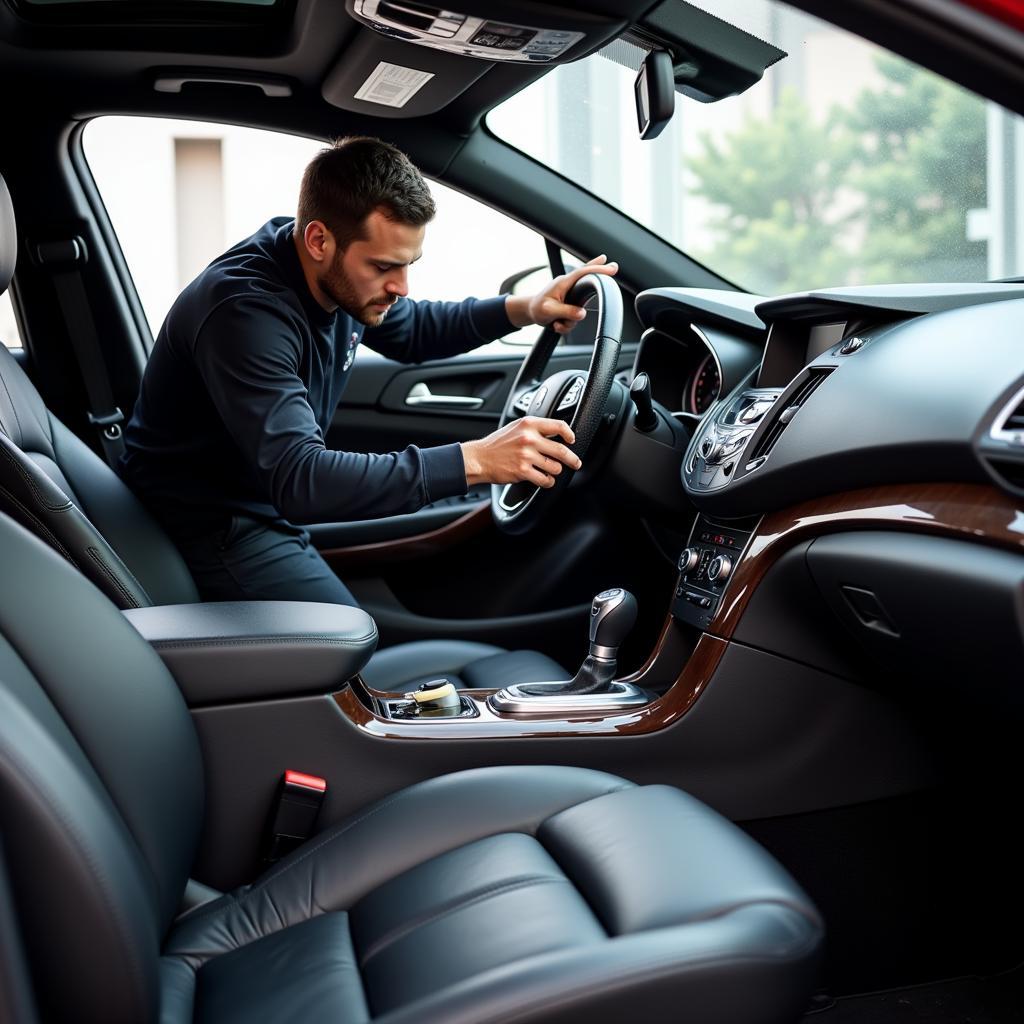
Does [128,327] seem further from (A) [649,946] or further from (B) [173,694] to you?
(A) [649,946]

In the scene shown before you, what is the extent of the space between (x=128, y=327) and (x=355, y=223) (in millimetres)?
954

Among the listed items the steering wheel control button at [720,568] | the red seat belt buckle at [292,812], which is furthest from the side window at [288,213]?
the red seat belt buckle at [292,812]

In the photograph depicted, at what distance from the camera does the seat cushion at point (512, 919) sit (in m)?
0.84

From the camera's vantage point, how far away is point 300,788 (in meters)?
1.38

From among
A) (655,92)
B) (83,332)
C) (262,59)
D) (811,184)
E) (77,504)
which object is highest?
(811,184)

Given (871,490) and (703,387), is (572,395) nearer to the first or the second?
(703,387)

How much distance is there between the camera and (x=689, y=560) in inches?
69.2

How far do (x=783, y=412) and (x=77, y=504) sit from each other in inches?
41.6

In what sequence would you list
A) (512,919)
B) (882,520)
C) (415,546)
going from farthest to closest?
1. (415,546)
2. (882,520)
3. (512,919)

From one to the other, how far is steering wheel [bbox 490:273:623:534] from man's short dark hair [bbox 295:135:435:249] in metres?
0.33

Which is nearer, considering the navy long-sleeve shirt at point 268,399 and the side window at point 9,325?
the navy long-sleeve shirt at point 268,399

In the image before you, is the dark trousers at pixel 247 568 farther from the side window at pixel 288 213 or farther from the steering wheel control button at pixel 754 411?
the steering wheel control button at pixel 754 411

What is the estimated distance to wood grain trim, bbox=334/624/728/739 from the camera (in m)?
1.46

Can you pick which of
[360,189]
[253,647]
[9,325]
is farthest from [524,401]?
[9,325]
